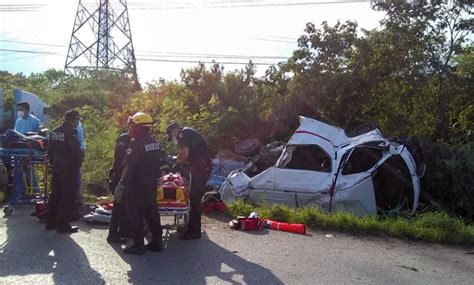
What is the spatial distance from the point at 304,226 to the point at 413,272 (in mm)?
2346

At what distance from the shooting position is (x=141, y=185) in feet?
23.2

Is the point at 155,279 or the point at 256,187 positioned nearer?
the point at 155,279

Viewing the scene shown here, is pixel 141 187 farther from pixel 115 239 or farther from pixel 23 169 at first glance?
pixel 23 169

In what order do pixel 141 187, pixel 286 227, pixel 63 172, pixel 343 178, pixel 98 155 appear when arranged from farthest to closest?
pixel 98 155
pixel 343 178
pixel 286 227
pixel 63 172
pixel 141 187

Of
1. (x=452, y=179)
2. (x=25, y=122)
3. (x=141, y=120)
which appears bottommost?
(x=452, y=179)

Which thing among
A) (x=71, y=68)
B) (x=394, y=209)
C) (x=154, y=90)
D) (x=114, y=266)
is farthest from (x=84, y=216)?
(x=71, y=68)

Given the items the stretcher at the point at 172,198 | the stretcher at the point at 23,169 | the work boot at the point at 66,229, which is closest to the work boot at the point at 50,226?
the work boot at the point at 66,229

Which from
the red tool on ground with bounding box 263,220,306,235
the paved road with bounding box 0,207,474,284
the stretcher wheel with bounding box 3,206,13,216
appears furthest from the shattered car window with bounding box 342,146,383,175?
the stretcher wheel with bounding box 3,206,13,216

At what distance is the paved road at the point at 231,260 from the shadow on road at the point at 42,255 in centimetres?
1

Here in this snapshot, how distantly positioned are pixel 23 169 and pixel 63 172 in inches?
67.6

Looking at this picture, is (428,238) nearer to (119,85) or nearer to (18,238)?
(18,238)

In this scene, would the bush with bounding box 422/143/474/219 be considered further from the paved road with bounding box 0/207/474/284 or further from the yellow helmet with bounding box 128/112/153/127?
the yellow helmet with bounding box 128/112/153/127

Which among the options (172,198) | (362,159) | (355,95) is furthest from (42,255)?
(355,95)

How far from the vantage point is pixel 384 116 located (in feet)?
51.7
